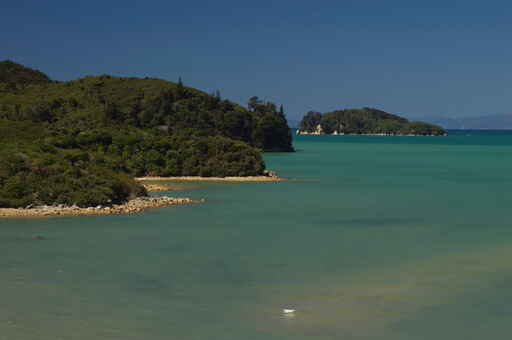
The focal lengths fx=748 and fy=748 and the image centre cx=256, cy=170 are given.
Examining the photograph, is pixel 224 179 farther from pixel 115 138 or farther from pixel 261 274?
pixel 261 274

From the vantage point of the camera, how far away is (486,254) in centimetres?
2128

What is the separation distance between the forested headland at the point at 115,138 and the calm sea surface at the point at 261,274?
3.04 m

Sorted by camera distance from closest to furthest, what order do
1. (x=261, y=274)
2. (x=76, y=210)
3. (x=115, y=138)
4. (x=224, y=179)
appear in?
1. (x=261, y=274)
2. (x=76, y=210)
3. (x=224, y=179)
4. (x=115, y=138)

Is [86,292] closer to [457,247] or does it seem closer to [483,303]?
[483,303]

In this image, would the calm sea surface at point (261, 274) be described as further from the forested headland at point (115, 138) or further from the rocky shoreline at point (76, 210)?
the forested headland at point (115, 138)

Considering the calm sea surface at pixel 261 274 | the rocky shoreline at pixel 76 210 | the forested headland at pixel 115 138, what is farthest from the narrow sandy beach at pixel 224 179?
the rocky shoreline at pixel 76 210

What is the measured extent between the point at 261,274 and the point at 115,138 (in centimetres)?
3864

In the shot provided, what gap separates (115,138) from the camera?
55.0m

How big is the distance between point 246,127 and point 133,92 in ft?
57.6

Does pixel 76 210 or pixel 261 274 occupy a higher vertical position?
pixel 76 210

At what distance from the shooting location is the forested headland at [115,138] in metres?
30.1

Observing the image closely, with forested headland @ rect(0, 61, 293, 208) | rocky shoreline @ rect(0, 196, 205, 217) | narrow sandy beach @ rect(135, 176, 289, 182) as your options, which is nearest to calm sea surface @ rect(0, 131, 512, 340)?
rocky shoreline @ rect(0, 196, 205, 217)

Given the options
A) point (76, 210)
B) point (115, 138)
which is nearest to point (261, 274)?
point (76, 210)

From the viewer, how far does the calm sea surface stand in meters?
13.7
